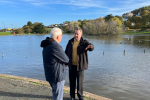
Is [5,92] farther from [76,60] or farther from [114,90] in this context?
[114,90]

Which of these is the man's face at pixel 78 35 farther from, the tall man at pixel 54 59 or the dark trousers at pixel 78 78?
the tall man at pixel 54 59

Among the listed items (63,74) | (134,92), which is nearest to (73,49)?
(63,74)

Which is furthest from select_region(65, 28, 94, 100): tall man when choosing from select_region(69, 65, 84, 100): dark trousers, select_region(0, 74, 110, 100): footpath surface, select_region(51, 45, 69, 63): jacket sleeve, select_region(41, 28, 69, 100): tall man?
select_region(51, 45, 69, 63): jacket sleeve

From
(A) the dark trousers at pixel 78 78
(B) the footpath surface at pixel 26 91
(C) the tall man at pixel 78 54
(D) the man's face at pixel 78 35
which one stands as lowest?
(B) the footpath surface at pixel 26 91

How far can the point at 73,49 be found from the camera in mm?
3889

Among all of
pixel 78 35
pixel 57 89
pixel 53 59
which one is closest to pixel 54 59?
pixel 53 59

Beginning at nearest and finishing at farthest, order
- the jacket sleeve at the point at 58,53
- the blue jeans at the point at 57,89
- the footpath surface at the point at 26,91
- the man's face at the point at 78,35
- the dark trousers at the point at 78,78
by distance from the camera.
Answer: the jacket sleeve at the point at 58,53 → the blue jeans at the point at 57,89 → the man's face at the point at 78,35 → the dark trousers at the point at 78,78 → the footpath surface at the point at 26,91

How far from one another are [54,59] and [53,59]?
2 centimetres

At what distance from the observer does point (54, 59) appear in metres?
2.71

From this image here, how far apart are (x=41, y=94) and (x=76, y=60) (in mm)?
1824

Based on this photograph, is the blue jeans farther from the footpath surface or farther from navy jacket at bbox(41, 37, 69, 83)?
the footpath surface

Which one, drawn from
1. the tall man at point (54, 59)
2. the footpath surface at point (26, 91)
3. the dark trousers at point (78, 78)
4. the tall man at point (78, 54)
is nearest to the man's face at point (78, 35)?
the tall man at point (78, 54)

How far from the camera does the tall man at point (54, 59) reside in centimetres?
268

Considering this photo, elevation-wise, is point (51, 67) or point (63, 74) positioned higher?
point (51, 67)
